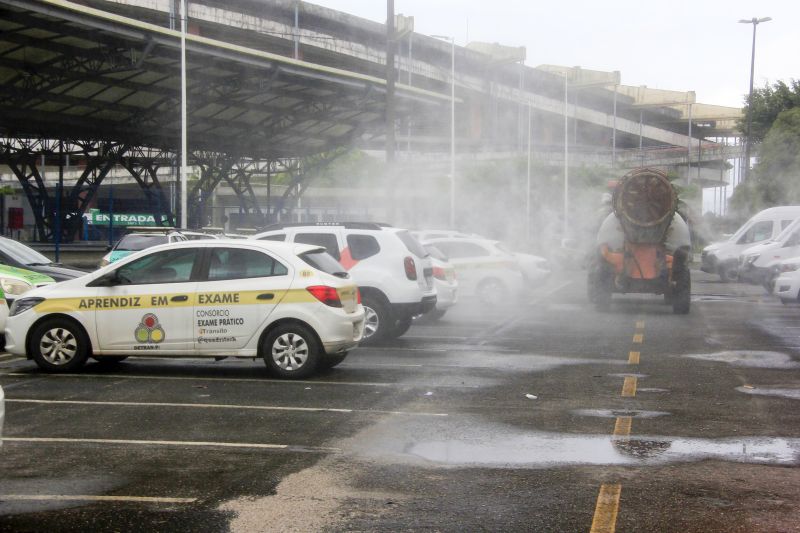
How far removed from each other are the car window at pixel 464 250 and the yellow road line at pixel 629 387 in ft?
37.3

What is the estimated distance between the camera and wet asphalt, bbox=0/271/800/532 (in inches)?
217

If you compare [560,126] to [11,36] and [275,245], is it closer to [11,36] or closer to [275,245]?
[11,36]

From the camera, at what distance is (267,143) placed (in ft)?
145

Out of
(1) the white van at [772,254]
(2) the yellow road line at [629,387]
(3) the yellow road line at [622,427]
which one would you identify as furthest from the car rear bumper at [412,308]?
(1) the white van at [772,254]

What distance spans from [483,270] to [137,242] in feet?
25.2

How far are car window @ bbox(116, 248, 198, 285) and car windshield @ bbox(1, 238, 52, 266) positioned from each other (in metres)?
5.31

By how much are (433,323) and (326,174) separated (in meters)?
60.2

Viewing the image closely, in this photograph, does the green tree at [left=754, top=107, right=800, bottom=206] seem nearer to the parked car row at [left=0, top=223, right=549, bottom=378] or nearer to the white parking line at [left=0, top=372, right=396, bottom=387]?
the parked car row at [left=0, top=223, right=549, bottom=378]

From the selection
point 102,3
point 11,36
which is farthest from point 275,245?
point 102,3

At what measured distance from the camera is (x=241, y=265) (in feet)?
35.3

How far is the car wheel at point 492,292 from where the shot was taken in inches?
856

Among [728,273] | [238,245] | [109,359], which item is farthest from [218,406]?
[728,273]

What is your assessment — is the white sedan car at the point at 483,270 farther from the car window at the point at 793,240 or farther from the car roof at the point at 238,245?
the car roof at the point at 238,245

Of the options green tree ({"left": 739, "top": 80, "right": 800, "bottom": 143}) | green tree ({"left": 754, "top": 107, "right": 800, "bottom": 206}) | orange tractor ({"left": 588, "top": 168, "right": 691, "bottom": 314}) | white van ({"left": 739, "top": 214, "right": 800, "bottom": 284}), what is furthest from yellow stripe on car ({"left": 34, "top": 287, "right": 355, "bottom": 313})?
green tree ({"left": 739, "top": 80, "right": 800, "bottom": 143})
